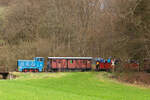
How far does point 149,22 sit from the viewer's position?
23.2 m

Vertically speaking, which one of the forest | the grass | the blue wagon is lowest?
the grass

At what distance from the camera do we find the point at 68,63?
3441 cm

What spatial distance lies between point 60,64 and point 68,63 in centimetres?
130

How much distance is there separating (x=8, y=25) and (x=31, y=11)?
5982 millimetres

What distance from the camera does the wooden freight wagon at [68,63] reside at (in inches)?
1331

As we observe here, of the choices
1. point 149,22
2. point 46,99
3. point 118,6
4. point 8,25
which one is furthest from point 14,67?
point 46,99

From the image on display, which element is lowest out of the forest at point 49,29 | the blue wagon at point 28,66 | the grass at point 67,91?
the grass at point 67,91

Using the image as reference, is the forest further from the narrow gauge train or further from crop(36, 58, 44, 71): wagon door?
crop(36, 58, 44, 71): wagon door

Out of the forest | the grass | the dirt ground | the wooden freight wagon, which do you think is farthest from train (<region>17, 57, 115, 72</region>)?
the dirt ground

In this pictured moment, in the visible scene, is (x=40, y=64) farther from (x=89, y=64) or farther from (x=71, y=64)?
(x=89, y=64)

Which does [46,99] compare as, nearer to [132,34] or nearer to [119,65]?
[132,34]

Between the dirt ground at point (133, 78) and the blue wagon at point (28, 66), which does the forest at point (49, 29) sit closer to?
the blue wagon at point (28, 66)

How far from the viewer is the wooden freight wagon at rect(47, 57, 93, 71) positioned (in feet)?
111

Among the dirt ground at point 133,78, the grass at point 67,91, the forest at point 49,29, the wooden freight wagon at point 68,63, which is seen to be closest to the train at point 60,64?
the wooden freight wagon at point 68,63
